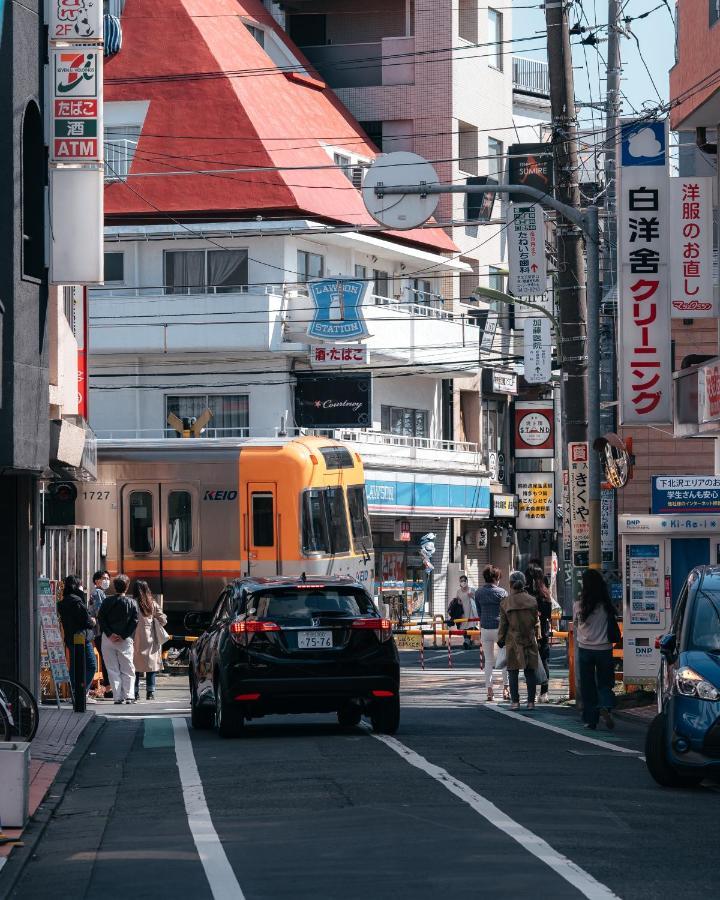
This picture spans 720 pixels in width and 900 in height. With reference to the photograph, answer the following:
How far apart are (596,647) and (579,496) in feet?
16.2

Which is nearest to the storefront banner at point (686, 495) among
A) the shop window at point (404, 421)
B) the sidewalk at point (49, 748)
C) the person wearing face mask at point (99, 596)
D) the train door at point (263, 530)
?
the sidewalk at point (49, 748)

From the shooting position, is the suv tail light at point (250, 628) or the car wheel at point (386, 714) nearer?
the suv tail light at point (250, 628)

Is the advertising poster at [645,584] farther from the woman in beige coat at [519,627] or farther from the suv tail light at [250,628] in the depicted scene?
the suv tail light at [250,628]

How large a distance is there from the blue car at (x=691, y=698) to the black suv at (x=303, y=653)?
4.04 metres

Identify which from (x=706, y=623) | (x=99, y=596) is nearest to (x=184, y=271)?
(x=99, y=596)

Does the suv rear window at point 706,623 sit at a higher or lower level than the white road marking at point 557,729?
higher

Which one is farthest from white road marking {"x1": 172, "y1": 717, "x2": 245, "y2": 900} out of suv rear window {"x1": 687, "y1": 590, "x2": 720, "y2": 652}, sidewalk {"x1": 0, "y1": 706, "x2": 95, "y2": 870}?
suv rear window {"x1": 687, "y1": 590, "x2": 720, "y2": 652}

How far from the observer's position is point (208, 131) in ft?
154

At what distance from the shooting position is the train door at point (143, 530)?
104 ft

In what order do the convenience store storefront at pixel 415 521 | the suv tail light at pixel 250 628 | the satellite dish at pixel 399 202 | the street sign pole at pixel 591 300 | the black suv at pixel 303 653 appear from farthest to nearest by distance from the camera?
the convenience store storefront at pixel 415 521 → the satellite dish at pixel 399 202 → the street sign pole at pixel 591 300 → the suv tail light at pixel 250 628 → the black suv at pixel 303 653

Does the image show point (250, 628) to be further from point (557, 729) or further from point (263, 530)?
point (263, 530)

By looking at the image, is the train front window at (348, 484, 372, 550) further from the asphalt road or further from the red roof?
the asphalt road

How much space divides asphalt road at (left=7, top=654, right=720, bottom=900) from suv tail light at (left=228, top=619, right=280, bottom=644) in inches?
43.2

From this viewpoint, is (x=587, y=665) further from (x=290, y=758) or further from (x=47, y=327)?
(x=47, y=327)
